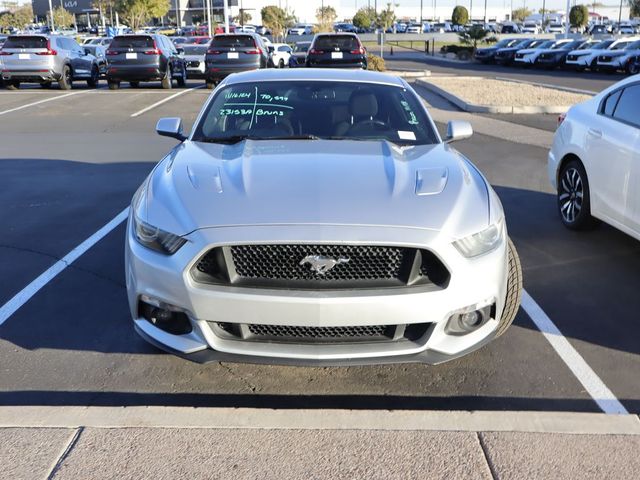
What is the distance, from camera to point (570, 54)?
3372cm

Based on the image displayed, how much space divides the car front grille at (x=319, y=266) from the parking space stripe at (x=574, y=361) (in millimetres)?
1143

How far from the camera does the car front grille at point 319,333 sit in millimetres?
3248

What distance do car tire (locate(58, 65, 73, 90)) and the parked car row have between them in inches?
918

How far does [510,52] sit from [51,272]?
3787 centimetres

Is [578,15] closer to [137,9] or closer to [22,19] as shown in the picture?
[137,9]

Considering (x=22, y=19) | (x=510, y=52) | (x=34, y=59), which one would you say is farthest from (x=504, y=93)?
(x=22, y=19)

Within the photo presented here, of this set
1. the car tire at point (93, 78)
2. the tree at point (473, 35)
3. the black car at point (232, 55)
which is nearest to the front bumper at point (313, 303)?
the black car at point (232, 55)

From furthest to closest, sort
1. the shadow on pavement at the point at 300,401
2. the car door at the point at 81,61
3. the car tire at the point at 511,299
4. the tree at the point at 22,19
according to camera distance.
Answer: the tree at the point at 22,19, the car door at the point at 81,61, the car tire at the point at 511,299, the shadow on pavement at the point at 300,401

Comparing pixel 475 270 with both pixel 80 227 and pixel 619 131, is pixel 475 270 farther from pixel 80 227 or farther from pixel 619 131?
pixel 80 227

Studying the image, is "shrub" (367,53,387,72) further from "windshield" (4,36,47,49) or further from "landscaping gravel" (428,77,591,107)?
"windshield" (4,36,47,49)

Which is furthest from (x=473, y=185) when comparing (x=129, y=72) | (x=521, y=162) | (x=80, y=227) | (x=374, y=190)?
(x=129, y=72)

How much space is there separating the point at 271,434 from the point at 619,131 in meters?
4.13

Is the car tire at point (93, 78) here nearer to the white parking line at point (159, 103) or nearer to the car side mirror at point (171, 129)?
the white parking line at point (159, 103)

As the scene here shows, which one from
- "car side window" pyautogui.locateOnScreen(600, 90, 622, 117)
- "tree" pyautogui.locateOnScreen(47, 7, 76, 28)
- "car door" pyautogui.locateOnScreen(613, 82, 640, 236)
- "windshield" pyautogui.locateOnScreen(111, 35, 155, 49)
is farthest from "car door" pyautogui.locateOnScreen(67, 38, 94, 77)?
"tree" pyautogui.locateOnScreen(47, 7, 76, 28)
